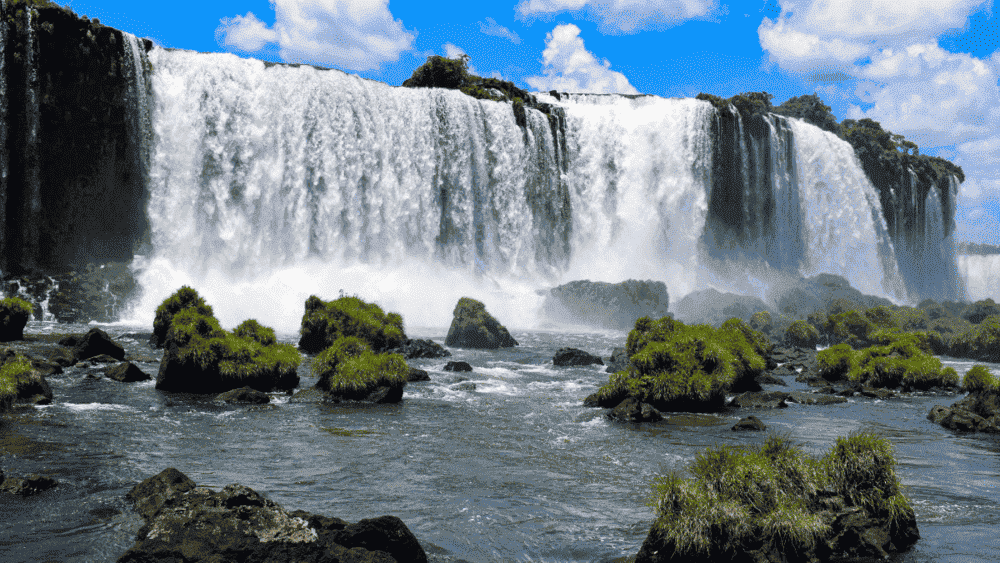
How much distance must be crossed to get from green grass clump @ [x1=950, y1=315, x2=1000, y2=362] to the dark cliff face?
44362 mm

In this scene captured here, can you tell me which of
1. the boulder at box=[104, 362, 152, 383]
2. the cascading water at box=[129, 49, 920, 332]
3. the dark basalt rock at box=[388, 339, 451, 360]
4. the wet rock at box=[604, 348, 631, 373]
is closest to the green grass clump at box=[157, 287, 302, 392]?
the boulder at box=[104, 362, 152, 383]

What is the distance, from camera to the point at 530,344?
3506 centimetres

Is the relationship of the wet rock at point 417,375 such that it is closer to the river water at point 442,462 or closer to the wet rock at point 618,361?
the river water at point 442,462

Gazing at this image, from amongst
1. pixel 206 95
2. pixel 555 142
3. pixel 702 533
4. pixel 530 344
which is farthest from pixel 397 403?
pixel 555 142

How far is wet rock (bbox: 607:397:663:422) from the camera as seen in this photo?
1723cm

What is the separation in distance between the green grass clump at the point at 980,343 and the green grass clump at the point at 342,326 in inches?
1112

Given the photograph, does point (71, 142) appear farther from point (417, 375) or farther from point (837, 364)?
point (837, 364)

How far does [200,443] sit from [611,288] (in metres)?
34.8

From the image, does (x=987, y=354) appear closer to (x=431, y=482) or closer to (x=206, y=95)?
(x=431, y=482)

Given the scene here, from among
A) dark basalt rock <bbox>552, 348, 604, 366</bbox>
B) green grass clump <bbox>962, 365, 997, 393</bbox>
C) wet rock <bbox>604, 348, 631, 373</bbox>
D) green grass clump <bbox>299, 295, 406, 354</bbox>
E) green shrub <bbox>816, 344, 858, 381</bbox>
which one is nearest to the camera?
green grass clump <bbox>962, 365, 997, 393</bbox>

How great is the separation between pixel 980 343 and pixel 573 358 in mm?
21947

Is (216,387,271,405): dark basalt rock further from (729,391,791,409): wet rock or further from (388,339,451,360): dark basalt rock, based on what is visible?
(729,391,791,409): wet rock

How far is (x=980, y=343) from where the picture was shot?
115 ft

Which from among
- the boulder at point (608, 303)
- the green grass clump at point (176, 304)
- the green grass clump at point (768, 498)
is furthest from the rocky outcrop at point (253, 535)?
the boulder at point (608, 303)
